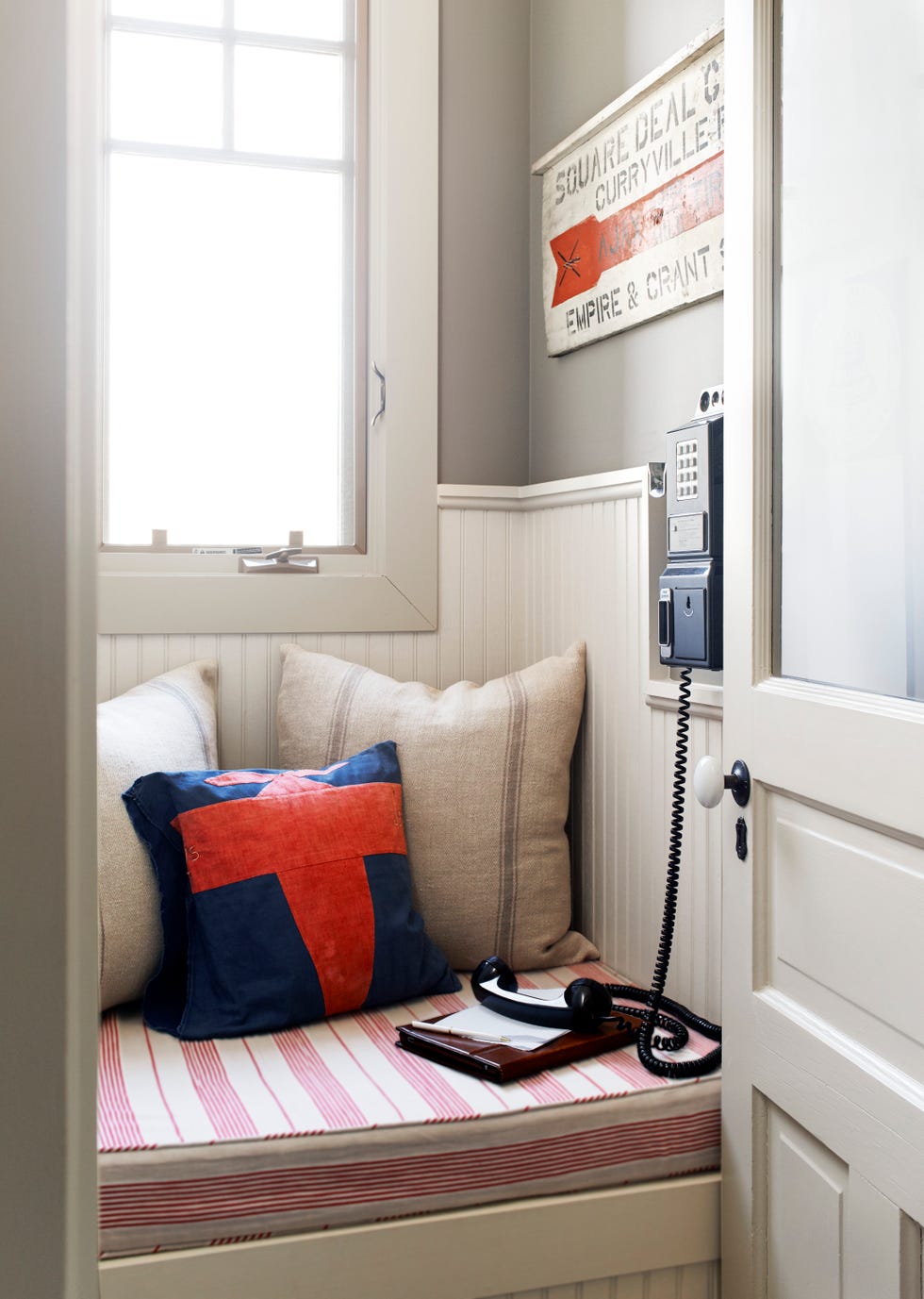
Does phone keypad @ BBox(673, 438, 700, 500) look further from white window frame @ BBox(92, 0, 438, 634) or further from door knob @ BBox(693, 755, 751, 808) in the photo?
white window frame @ BBox(92, 0, 438, 634)

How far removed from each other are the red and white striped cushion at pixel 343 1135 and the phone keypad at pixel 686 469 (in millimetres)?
822

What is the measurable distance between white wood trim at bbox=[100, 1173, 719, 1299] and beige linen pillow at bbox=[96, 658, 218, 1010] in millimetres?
445

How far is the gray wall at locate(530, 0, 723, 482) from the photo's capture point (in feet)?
5.85

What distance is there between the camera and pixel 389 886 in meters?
1.79

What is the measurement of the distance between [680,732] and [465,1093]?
0.60 m

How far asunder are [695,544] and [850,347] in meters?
0.41

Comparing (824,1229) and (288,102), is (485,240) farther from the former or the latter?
(824,1229)

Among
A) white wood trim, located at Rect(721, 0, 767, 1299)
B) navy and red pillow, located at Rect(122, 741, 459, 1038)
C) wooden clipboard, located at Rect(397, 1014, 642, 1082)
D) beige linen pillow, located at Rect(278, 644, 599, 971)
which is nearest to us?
white wood trim, located at Rect(721, 0, 767, 1299)

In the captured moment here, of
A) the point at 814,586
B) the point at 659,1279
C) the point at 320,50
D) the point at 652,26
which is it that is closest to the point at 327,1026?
the point at 659,1279

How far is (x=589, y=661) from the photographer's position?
206 centimetres

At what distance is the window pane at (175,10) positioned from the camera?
2193mm

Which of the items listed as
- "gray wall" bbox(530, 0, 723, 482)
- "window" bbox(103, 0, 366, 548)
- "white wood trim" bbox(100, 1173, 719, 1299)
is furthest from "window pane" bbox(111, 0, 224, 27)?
"white wood trim" bbox(100, 1173, 719, 1299)

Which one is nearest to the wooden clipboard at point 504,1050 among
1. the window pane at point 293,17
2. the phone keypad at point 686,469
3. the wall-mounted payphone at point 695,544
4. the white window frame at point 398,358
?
the wall-mounted payphone at point 695,544

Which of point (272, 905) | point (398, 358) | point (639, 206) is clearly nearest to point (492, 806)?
point (272, 905)
